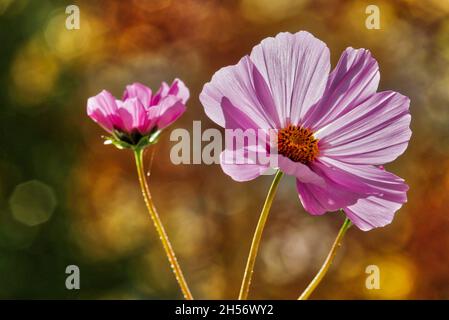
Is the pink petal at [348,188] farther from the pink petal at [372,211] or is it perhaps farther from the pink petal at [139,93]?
the pink petal at [139,93]

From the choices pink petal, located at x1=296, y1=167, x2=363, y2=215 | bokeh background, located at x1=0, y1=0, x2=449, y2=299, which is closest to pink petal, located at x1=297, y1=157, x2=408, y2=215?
pink petal, located at x1=296, y1=167, x2=363, y2=215

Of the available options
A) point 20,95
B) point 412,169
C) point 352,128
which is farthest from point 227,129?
point 20,95

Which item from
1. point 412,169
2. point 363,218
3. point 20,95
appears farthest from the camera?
point 20,95

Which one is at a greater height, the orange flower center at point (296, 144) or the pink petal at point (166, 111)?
the pink petal at point (166, 111)

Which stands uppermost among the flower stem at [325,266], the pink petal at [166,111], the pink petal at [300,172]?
the pink petal at [166,111]

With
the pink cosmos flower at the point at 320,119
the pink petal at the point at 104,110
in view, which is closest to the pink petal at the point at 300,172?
the pink cosmos flower at the point at 320,119

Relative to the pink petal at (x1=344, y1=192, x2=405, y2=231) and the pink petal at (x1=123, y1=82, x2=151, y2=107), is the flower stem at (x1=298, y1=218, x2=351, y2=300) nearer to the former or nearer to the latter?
the pink petal at (x1=344, y1=192, x2=405, y2=231)

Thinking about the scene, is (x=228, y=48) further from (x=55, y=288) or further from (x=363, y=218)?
(x=363, y=218)
